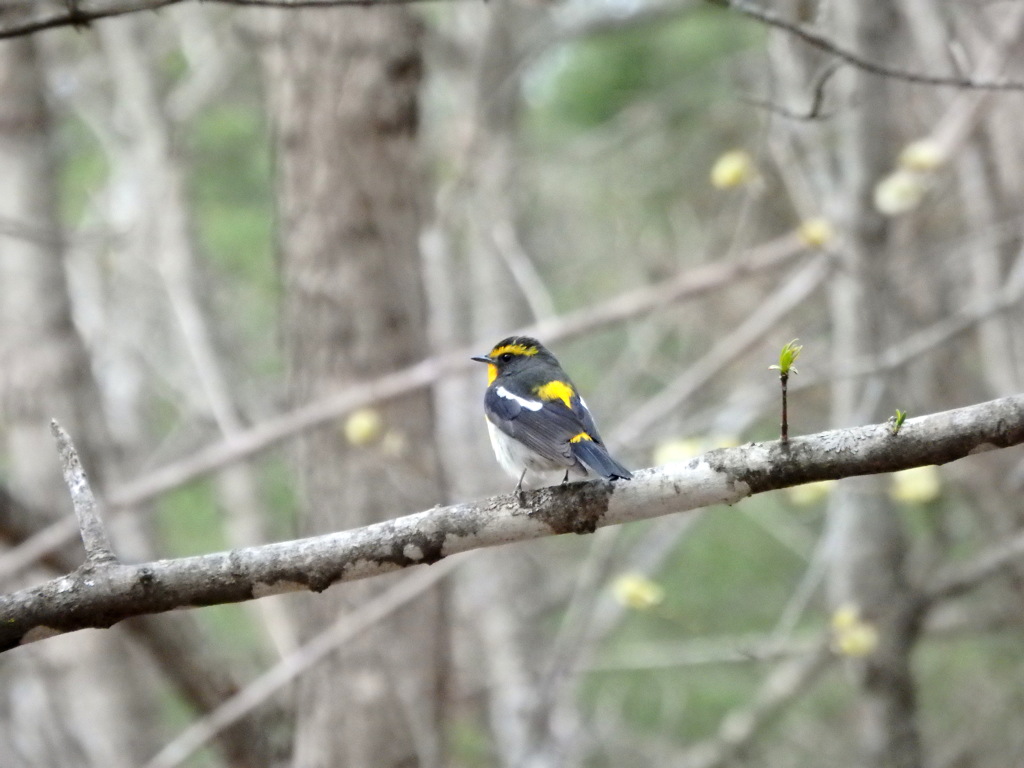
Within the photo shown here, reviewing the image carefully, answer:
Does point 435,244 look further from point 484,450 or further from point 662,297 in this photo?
point 662,297

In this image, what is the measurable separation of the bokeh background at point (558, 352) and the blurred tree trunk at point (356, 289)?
2 centimetres

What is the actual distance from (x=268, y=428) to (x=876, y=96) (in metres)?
3.38

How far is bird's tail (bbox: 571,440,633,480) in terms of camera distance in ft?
9.86

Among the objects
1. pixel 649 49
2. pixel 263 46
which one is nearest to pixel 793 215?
pixel 649 49

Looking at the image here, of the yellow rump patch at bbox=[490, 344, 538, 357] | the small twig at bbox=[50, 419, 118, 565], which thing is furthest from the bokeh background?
the small twig at bbox=[50, 419, 118, 565]

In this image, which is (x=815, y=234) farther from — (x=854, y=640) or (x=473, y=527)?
(x=473, y=527)

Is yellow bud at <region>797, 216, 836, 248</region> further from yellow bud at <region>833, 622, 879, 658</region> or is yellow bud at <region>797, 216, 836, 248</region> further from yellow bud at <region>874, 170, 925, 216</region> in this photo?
yellow bud at <region>833, 622, 879, 658</region>

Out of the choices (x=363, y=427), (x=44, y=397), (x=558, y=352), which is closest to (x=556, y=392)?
(x=363, y=427)

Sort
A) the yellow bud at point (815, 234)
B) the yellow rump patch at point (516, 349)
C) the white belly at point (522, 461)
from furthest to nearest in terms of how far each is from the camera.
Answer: the yellow bud at point (815, 234) < the yellow rump patch at point (516, 349) < the white belly at point (522, 461)

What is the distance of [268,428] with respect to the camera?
5598 mm

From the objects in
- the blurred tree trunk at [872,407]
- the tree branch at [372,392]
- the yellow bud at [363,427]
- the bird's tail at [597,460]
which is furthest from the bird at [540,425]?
the blurred tree trunk at [872,407]

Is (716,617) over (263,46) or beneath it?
beneath

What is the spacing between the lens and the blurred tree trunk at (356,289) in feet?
18.0

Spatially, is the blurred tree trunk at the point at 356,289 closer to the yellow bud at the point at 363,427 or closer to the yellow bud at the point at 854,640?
the yellow bud at the point at 363,427
